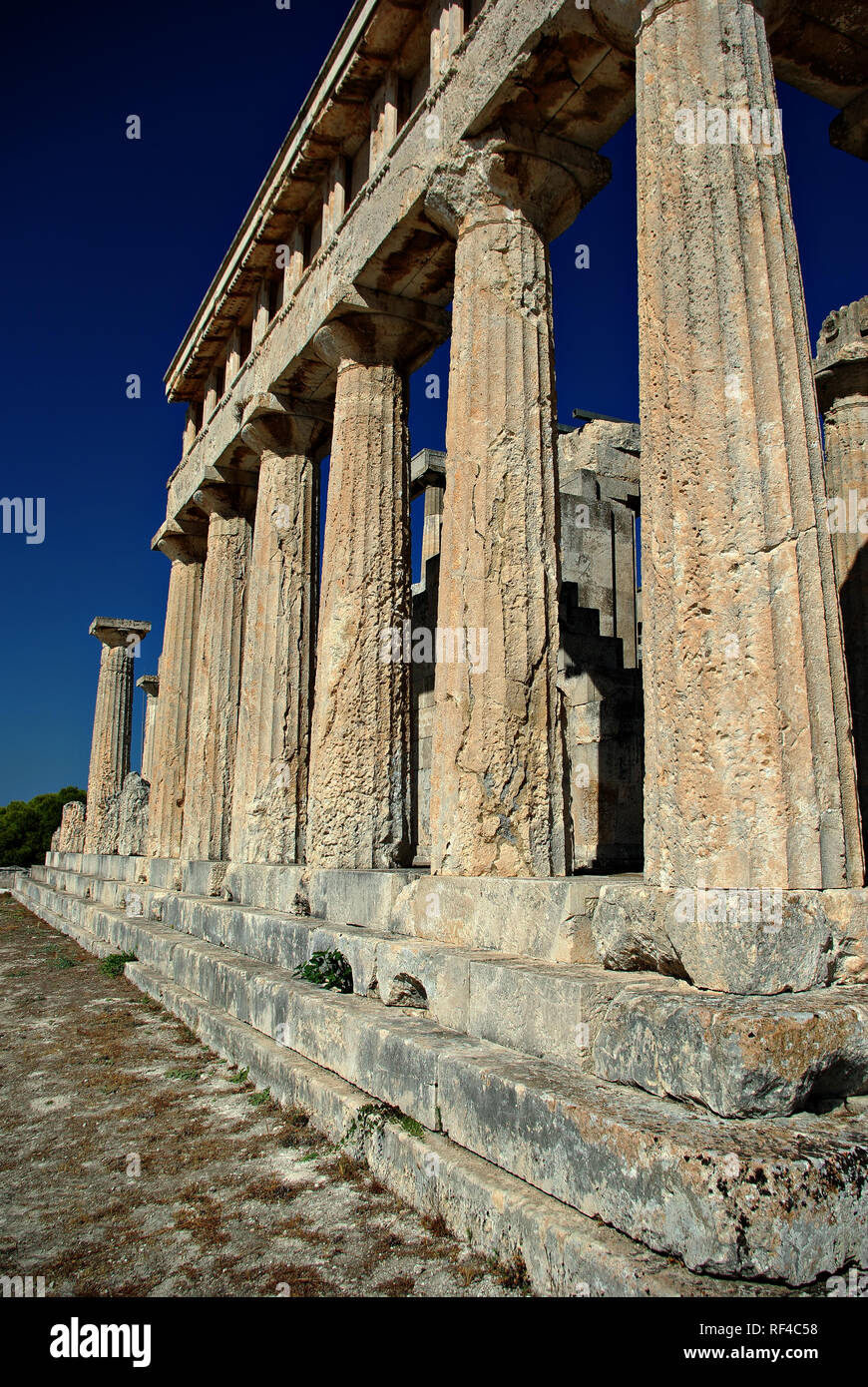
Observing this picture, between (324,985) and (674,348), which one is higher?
(674,348)

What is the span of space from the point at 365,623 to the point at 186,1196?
4.89m

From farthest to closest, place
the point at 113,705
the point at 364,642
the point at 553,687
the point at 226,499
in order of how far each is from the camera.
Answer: the point at 113,705
the point at 226,499
the point at 364,642
the point at 553,687

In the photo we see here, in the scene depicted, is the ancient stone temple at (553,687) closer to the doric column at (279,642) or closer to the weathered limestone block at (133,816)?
the doric column at (279,642)

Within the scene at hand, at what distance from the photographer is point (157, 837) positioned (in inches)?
575

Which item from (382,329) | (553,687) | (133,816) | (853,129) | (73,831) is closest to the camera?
(553,687)

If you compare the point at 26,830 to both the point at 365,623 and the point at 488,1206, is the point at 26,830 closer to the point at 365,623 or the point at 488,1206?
the point at 365,623

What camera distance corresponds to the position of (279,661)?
10367 mm

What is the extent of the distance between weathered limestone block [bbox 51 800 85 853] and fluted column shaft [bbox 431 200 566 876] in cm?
2248

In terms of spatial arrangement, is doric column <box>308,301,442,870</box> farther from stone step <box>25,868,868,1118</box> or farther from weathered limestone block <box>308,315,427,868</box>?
stone step <box>25,868,868,1118</box>

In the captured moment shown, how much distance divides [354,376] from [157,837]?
860 cm

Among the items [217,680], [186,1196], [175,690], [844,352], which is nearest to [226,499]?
[217,680]

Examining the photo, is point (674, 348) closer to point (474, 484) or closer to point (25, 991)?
point (474, 484)

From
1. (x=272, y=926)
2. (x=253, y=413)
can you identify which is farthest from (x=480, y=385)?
(x=253, y=413)

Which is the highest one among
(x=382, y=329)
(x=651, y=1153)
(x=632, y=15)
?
(x=382, y=329)
